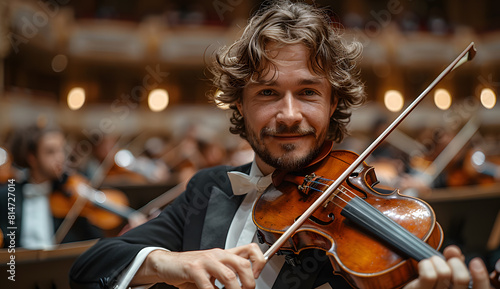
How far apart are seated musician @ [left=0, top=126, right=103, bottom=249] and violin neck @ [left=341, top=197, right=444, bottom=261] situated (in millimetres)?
2055

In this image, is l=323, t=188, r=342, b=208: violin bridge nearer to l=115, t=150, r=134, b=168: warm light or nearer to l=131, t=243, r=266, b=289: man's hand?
l=131, t=243, r=266, b=289: man's hand

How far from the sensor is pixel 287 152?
1.08 metres

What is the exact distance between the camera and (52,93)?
10.0m

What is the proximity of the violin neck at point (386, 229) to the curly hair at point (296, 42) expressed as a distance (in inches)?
15.2

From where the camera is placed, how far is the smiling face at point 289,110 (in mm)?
1068

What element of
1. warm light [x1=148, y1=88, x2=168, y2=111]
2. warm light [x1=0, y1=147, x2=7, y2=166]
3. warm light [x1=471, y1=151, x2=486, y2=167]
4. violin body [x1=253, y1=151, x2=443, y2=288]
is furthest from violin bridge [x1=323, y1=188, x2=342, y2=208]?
warm light [x1=148, y1=88, x2=168, y2=111]

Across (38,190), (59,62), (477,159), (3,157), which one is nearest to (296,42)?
(38,190)

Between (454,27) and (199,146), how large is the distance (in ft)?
27.4

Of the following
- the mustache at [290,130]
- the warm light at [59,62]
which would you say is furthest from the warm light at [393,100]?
the mustache at [290,130]

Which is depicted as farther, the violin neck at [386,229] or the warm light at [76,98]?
the warm light at [76,98]

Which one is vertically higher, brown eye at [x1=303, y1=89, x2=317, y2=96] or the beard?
brown eye at [x1=303, y1=89, x2=317, y2=96]

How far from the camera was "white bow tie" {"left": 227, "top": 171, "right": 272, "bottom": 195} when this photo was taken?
1.18 metres

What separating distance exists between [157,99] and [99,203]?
24.2 feet

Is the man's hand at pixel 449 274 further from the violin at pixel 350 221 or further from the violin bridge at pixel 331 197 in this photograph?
the violin bridge at pixel 331 197
